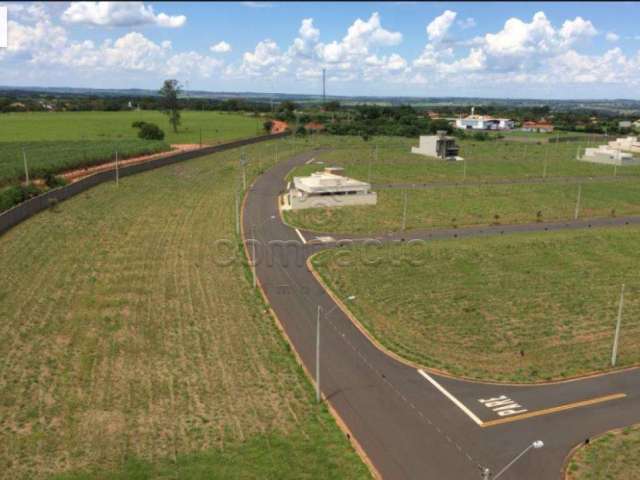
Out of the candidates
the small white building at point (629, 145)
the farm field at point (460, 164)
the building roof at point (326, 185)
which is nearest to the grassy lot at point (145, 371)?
the building roof at point (326, 185)

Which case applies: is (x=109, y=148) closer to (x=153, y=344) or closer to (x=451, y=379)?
(x=153, y=344)

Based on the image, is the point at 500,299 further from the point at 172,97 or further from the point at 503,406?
the point at 172,97

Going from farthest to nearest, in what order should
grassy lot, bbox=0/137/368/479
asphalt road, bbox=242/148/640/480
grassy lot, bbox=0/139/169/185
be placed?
grassy lot, bbox=0/139/169/185 → asphalt road, bbox=242/148/640/480 → grassy lot, bbox=0/137/368/479

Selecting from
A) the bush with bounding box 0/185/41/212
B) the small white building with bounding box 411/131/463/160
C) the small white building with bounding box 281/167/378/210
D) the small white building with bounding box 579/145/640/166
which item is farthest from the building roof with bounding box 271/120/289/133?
the bush with bounding box 0/185/41/212

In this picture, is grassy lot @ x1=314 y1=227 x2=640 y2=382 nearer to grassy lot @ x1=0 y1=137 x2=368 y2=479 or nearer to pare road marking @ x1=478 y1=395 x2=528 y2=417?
pare road marking @ x1=478 y1=395 x2=528 y2=417

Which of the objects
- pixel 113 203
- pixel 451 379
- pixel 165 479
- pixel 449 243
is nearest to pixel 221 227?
pixel 113 203

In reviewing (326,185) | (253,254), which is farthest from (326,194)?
(253,254)
